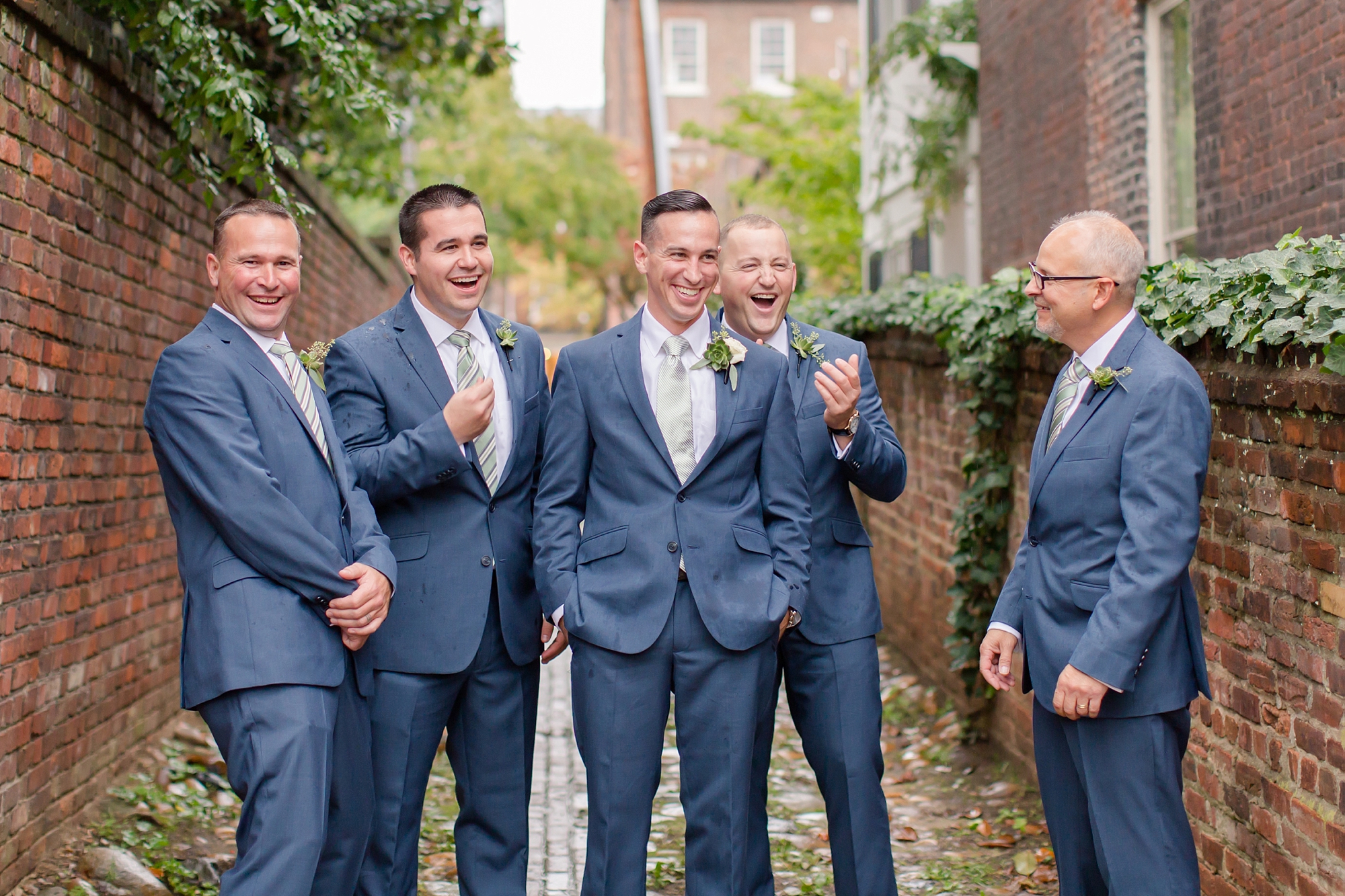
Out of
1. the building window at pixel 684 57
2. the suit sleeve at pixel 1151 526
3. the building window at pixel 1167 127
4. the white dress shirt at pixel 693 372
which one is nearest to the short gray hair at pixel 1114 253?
the suit sleeve at pixel 1151 526

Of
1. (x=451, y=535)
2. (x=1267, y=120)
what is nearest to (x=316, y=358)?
(x=451, y=535)

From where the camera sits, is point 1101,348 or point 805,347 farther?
point 805,347

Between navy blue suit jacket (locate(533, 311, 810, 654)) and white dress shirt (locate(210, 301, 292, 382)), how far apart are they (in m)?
0.79

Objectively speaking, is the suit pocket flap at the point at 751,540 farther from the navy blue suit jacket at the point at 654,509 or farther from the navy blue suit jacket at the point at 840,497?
the navy blue suit jacket at the point at 840,497

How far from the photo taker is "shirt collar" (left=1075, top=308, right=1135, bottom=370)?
11.2ft

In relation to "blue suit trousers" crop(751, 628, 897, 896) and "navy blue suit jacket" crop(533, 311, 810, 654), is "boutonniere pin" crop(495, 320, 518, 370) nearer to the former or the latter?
"navy blue suit jacket" crop(533, 311, 810, 654)

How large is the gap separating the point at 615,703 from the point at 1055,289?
1704mm

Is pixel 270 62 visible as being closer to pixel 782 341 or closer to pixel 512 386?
pixel 512 386

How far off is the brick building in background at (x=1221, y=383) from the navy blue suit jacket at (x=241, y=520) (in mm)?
2630

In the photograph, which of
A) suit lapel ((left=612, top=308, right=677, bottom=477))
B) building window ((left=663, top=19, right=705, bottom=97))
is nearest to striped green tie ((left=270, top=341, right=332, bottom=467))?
suit lapel ((left=612, top=308, right=677, bottom=477))

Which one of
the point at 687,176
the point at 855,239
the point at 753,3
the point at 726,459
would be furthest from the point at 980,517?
the point at 753,3

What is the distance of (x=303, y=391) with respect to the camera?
363 cm

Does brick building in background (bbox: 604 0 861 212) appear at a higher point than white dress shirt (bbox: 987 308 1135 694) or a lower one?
higher

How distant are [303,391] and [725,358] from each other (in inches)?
48.3
